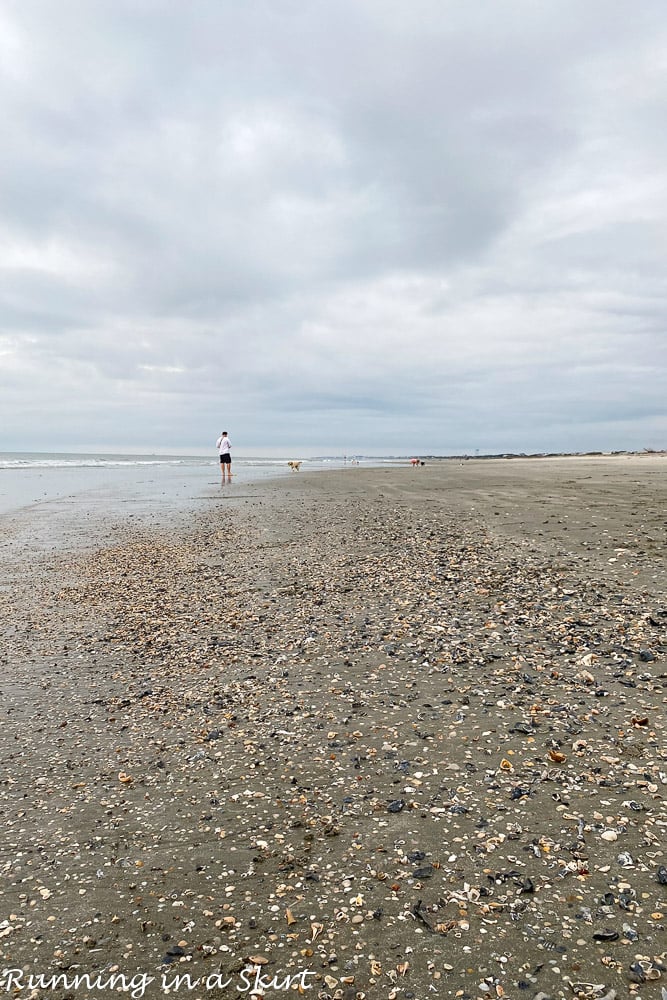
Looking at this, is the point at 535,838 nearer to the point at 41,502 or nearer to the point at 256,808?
the point at 256,808

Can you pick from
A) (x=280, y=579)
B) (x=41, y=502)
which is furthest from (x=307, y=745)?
(x=41, y=502)

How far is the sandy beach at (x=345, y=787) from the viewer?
8.70 feet

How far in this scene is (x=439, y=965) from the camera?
2559 millimetres

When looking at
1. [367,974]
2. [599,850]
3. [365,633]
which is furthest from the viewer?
[365,633]

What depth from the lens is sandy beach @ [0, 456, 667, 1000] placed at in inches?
104

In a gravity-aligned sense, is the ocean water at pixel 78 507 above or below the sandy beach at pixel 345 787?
above

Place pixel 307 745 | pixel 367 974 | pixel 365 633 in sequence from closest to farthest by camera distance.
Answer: pixel 367 974, pixel 307 745, pixel 365 633

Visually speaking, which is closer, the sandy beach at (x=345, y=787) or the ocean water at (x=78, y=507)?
the sandy beach at (x=345, y=787)

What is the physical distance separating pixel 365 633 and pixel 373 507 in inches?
430

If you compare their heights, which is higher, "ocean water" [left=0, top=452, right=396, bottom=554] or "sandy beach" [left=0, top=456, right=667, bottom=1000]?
"ocean water" [left=0, top=452, right=396, bottom=554]

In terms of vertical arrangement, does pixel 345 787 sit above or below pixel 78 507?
below

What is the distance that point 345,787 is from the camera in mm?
3877

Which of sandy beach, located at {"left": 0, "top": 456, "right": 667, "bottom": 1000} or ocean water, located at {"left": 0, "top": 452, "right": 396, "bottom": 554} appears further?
ocean water, located at {"left": 0, "top": 452, "right": 396, "bottom": 554}

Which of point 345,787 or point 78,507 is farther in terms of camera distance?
point 78,507
